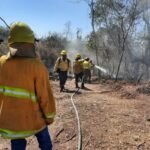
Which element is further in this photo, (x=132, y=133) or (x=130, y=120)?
(x=130, y=120)

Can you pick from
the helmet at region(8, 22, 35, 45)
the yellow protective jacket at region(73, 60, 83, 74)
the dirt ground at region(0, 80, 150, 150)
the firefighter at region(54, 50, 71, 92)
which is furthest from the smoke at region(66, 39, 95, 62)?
the helmet at region(8, 22, 35, 45)

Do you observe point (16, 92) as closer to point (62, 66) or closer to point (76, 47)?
point (62, 66)

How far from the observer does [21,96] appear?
201 inches

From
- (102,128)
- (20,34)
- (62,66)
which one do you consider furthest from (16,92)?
(62,66)

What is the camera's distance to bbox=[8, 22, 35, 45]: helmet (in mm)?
5098

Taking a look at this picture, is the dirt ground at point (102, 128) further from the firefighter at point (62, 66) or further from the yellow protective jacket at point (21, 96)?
the firefighter at point (62, 66)

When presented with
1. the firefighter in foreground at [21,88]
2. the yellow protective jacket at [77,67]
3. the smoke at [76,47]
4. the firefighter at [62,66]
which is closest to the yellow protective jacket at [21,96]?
the firefighter in foreground at [21,88]

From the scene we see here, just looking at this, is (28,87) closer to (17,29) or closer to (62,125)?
(17,29)

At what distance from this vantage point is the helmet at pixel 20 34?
510cm

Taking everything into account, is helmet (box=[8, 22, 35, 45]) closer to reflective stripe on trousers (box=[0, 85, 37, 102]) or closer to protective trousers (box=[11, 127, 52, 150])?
reflective stripe on trousers (box=[0, 85, 37, 102])

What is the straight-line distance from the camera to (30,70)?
16.7 feet

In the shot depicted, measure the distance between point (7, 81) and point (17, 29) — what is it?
613mm

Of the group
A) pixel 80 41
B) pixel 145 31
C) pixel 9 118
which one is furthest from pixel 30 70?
pixel 80 41

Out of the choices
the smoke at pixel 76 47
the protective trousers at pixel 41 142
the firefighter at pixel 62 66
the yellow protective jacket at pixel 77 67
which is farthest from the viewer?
the smoke at pixel 76 47
